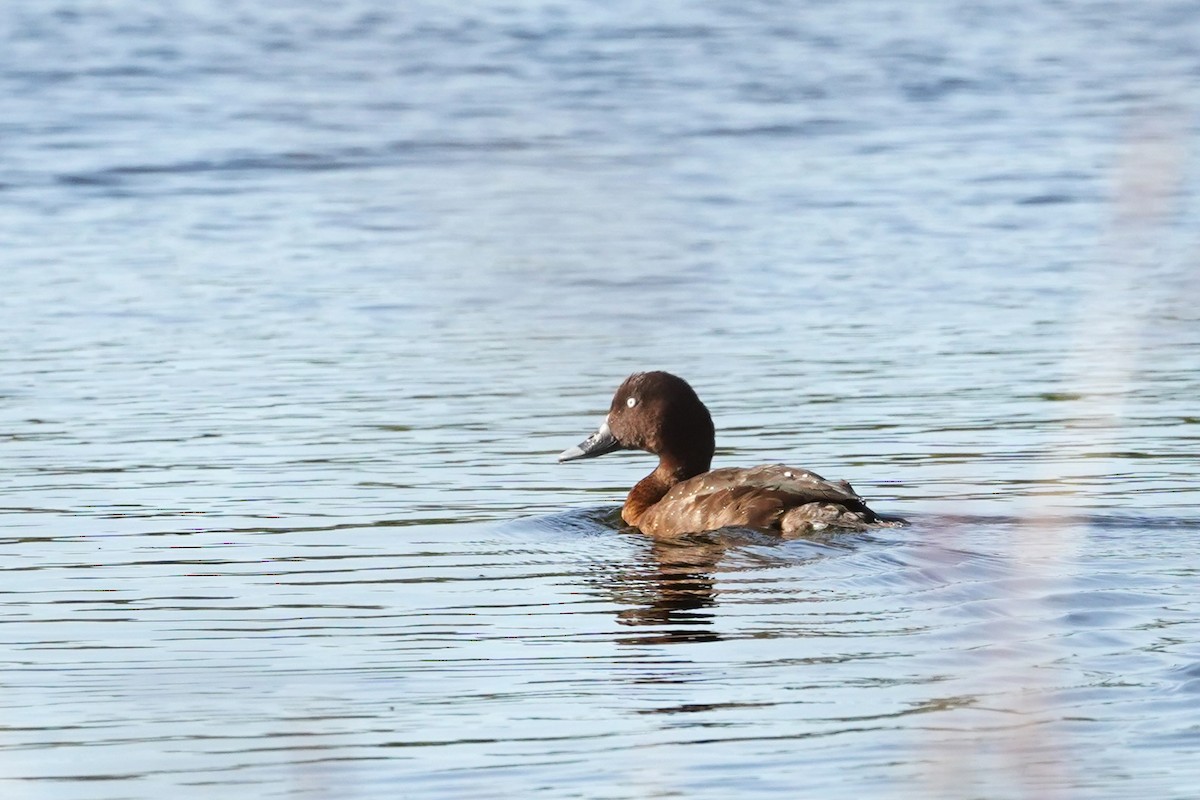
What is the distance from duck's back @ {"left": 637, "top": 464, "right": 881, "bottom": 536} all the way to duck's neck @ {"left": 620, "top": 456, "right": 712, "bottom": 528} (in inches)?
3.2

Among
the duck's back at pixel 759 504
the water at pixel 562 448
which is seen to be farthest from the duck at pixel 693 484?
the water at pixel 562 448

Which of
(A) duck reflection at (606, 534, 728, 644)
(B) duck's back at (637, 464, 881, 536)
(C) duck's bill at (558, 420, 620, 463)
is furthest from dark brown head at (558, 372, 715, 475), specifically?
(A) duck reflection at (606, 534, 728, 644)

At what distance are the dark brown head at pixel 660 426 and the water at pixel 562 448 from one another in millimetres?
285

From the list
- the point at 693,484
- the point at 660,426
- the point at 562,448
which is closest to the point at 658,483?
the point at 660,426

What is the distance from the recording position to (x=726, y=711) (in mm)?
5758

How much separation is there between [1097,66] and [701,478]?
68.1 ft

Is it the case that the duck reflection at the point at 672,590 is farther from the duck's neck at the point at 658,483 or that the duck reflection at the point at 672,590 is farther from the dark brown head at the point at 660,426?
the dark brown head at the point at 660,426

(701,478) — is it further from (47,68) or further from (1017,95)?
(47,68)

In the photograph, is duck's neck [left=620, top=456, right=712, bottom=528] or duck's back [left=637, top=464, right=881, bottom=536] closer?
duck's back [left=637, top=464, right=881, bottom=536]

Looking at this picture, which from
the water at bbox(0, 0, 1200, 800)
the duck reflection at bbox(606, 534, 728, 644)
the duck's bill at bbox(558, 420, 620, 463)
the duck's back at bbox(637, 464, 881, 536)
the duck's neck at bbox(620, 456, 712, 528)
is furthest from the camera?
the duck's bill at bbox(558, 420, 620, 463)

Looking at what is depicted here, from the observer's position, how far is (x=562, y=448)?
435 inches

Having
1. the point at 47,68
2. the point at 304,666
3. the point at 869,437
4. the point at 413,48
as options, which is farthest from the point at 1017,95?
the point at 413,48

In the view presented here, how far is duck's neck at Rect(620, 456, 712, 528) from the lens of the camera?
9852 millimetres

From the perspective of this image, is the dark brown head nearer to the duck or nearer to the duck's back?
the duck
